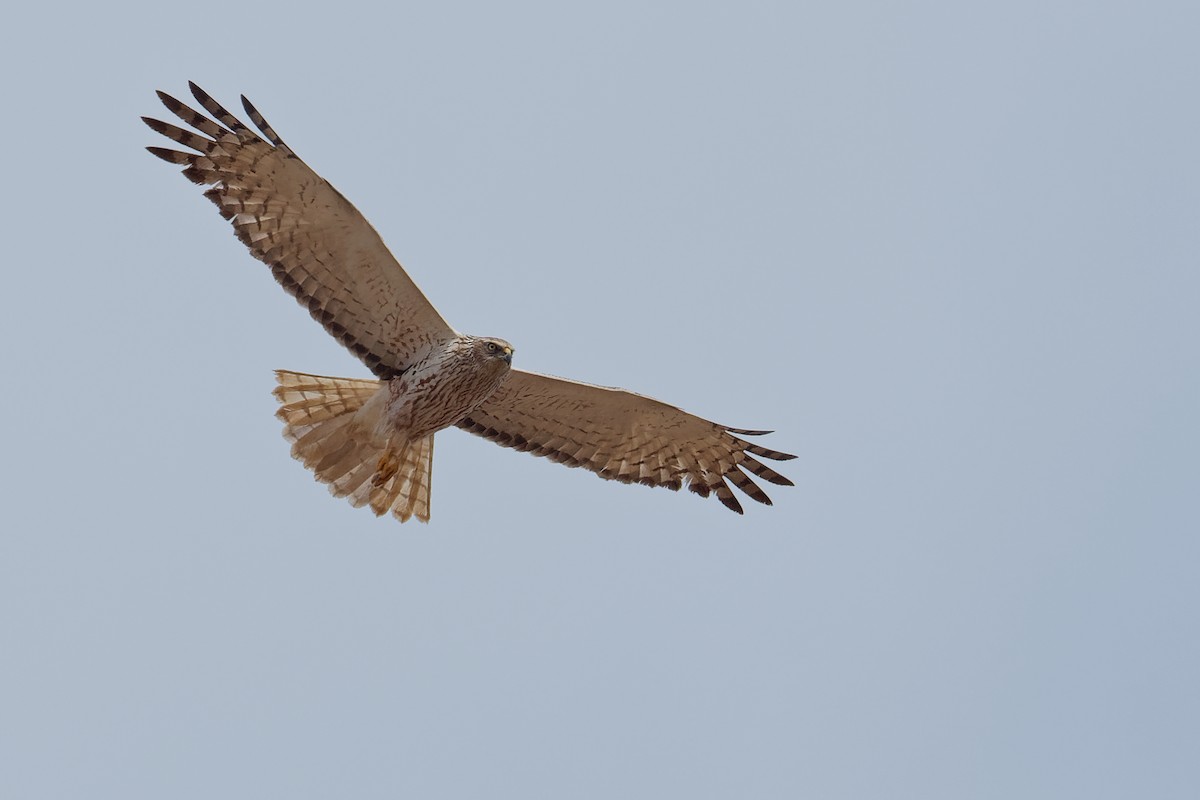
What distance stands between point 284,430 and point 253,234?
1.39m

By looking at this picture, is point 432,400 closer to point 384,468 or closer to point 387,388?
point 387,388

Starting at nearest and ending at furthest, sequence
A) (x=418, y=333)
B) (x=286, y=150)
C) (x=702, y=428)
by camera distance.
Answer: (x=286, y=150), (x=418, y=333), (x=702, y=428)

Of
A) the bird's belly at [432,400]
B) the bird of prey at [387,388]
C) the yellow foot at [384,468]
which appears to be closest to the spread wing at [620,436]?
the bird of prey at [387,388]

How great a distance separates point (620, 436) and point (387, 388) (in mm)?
1773

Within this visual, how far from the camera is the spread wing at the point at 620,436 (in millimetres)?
12766

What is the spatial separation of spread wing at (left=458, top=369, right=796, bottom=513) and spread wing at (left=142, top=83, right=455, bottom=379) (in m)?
0.83

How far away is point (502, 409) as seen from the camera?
12.9 meters

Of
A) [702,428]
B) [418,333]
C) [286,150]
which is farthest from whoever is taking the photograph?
[702,428]

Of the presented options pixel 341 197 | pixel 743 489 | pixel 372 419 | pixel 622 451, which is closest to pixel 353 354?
pixel 372 419

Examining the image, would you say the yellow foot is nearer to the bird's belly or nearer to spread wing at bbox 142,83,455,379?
the bird's belly

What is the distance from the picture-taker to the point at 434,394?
12.2 m

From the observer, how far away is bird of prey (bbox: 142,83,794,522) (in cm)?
1171

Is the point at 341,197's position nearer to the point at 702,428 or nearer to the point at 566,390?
the point at 566,390

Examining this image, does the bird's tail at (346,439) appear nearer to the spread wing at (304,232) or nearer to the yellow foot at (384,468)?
the yellow foot at (384,468)
